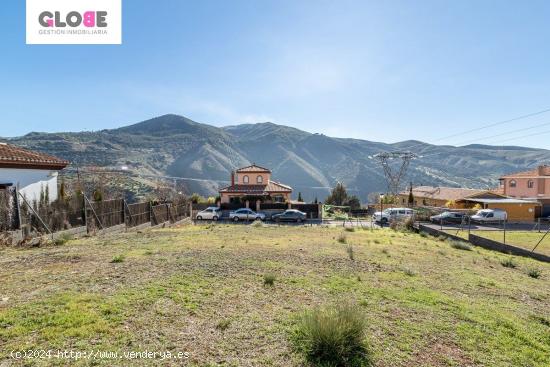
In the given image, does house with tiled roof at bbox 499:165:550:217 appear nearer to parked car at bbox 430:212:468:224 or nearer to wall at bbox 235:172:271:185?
parked car at bbox 430:212:468:224

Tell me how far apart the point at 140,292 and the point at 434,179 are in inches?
7967

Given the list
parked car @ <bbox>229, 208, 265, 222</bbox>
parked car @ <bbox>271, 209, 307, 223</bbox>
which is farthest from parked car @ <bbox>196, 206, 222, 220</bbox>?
parked car @ <bbox>271, 209, 307, 223</bbox>

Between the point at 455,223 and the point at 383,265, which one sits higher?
the point at 383,265

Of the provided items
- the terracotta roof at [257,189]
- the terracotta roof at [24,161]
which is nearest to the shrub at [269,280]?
the terracotta roof at [24,161]

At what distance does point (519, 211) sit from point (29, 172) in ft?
171

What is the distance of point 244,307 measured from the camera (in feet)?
18.6

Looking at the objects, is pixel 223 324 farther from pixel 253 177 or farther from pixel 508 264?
pixel 253 177

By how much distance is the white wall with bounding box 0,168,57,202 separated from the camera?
1488 centimetres

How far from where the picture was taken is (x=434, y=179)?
18275cm

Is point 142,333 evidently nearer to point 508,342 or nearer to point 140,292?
point 140,292

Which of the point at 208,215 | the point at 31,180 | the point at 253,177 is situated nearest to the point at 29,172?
the point at 31,180

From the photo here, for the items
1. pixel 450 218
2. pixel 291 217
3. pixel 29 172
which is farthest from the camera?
pixel 291 217

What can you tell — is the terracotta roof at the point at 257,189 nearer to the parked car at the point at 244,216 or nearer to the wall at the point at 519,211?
the parked car at the point at 244,216

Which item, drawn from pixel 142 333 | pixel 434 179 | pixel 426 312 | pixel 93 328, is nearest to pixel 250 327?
pixel 142 333
